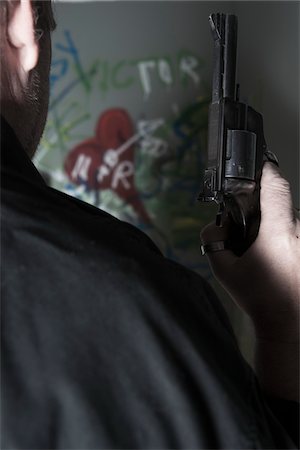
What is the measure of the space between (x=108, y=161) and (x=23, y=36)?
1275 millimetres

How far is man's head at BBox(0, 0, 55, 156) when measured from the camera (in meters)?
0.50

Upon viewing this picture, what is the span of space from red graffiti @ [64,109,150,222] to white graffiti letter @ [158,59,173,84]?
17 cm

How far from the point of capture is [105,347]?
36 cm

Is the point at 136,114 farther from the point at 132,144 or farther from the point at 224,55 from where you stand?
the point at 224,55

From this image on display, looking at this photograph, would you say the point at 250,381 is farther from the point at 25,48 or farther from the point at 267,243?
the point at 25,48

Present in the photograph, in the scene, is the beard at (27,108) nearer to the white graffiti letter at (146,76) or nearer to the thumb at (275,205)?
the thumb at (275,205)

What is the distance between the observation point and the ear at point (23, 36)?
0.50 metres

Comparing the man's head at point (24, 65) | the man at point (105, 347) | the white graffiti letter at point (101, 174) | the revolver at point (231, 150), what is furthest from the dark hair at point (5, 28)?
the white graffiti letter at point (101, 174)

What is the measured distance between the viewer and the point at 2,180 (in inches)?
15.0

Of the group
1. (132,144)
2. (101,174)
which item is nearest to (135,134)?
(132,144)

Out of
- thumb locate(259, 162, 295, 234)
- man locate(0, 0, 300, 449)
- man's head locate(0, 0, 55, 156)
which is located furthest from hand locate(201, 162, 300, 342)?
man's head locate(0, 0, 55, 156)

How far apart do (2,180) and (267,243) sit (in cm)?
31

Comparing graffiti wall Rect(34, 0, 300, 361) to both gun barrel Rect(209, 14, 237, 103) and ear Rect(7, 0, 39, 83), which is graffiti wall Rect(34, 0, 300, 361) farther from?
ear Rect(7, 0, 39, 83)

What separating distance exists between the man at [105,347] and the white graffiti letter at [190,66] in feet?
4.77
